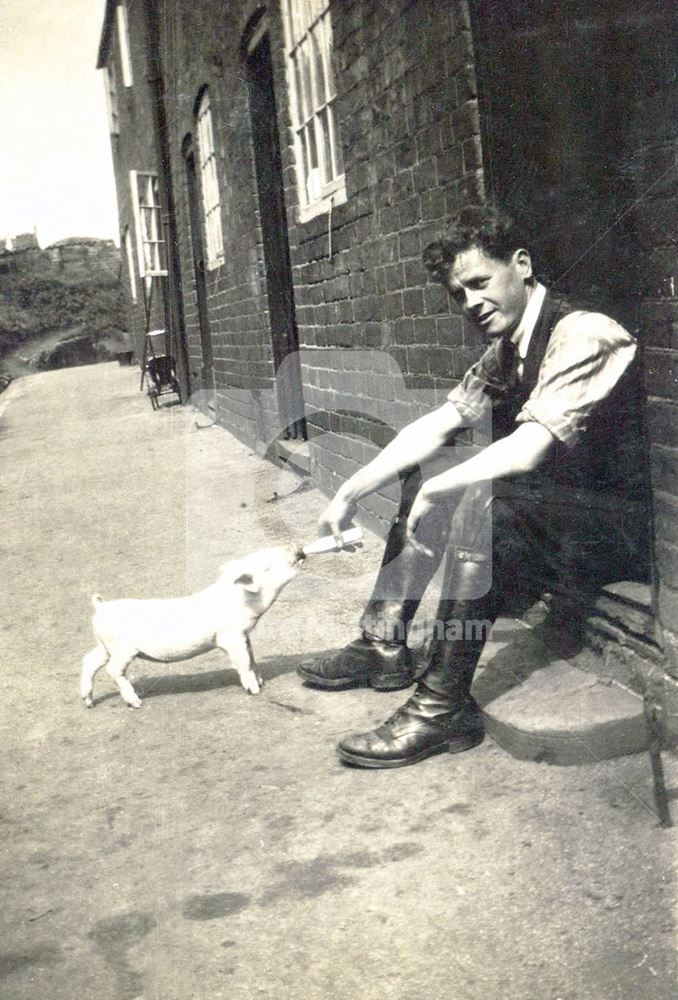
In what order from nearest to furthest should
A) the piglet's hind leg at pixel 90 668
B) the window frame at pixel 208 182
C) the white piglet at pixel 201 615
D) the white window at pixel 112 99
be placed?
the white piglet at pixel 201 615
the piglet's hind leg at pixel 90 668
the window frame at pixel 208 182
the white window at pixel 112 99

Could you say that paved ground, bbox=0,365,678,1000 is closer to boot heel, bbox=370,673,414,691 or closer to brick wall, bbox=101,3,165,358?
boot heel, bbox=370,673,414,691

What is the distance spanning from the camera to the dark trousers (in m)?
2.78

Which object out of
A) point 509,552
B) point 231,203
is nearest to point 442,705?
point 509,552

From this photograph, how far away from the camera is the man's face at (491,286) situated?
2785mm

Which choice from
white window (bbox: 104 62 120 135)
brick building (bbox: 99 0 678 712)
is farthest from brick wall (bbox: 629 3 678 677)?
white window (bbox: 104 62 120 135)

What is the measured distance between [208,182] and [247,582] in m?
7.43

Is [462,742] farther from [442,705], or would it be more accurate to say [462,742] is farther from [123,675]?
[123,675]

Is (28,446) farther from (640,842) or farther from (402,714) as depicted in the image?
(640,842)

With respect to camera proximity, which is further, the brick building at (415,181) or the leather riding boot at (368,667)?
the leather riding boot at (368,667)

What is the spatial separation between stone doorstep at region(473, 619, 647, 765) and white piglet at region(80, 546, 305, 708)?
749 millimetres

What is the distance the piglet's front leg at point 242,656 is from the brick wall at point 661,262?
1.37m

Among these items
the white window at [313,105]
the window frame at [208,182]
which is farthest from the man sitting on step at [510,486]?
the window frame at [208,182]

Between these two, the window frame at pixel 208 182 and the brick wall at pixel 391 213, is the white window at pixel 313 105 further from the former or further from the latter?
the window frame at pixel 208 182

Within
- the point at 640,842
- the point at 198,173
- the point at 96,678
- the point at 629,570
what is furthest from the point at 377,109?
the point at 198,173
